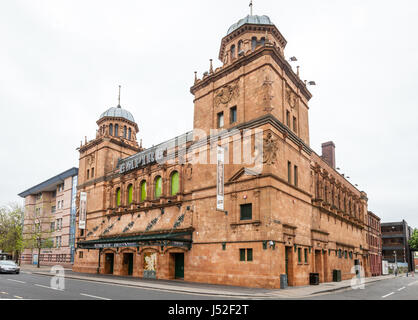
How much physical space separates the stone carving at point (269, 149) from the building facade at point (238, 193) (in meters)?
0.08

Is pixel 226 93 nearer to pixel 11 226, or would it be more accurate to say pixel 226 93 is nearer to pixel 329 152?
pixel 329 152

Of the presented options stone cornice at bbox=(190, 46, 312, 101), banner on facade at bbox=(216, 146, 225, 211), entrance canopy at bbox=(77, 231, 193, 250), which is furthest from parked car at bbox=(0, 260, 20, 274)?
stone cornice at bbox=(190, 46, 312, 101)

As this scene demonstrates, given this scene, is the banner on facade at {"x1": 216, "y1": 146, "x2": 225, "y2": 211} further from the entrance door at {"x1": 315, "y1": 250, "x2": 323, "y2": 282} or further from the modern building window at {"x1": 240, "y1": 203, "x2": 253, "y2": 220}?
the entrance door at {"x1": 315, "y1": 250, "x2": 323, "y2": 282}

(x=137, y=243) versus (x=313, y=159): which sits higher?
(x=313, y=159)

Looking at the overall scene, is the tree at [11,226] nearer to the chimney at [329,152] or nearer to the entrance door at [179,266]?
the entrance door at [179,266]

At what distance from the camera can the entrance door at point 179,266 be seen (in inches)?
1187

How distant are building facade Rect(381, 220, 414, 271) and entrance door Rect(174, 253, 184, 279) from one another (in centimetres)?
8825

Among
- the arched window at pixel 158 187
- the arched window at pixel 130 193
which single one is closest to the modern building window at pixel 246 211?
the arched window at pixel 158 187

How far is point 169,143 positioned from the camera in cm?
3600

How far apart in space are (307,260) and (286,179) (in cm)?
730

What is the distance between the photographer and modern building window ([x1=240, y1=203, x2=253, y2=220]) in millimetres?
25214

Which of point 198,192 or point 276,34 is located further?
point 276,34
